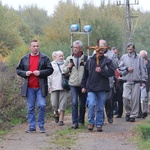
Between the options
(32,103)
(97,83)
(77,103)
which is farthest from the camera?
(77,103)

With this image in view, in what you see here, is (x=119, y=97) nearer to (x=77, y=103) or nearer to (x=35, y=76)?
(x=77, y=103)

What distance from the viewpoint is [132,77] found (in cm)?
1452

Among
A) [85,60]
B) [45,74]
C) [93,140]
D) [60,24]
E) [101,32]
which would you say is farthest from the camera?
[60,24]

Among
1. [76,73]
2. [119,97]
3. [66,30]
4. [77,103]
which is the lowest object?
[119,97]

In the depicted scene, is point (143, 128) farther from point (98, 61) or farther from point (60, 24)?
point (60, 24)

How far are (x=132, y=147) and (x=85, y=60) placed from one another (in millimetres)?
3379

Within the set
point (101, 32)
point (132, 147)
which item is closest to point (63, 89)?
point (132, 147)

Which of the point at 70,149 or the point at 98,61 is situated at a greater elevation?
the point at 98,61

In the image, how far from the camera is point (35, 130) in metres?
12.0

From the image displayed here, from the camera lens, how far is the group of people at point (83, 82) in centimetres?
1191

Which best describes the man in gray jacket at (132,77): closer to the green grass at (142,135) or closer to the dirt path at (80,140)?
the dirt path at (80,140)

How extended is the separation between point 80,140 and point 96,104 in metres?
1.75

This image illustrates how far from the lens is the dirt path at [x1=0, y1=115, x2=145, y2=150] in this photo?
9.98 metres

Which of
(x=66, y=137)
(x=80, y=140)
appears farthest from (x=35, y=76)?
(x=80, y=140)
